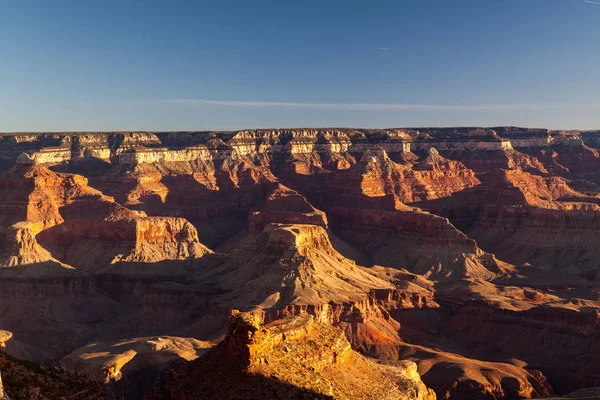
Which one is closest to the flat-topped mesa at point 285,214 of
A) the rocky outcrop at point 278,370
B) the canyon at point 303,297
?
the canyon at point 303,297

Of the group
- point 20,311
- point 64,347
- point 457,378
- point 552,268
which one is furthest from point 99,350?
point 552,268

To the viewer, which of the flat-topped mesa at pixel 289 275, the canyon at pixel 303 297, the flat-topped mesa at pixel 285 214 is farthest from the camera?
the flat-topped mesa at pixel 285 214

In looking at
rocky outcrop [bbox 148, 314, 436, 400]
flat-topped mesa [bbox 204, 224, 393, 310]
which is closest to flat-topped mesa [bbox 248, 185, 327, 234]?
flat-topped mesa [bbox 204, 224, 393, 310]

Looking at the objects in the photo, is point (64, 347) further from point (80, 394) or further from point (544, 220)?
point (544, 220)

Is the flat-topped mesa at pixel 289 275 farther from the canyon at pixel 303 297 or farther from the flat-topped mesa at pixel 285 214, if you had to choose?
the flat-topped mesa at pixel 285 214

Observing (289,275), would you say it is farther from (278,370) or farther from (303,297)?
(278,370)
